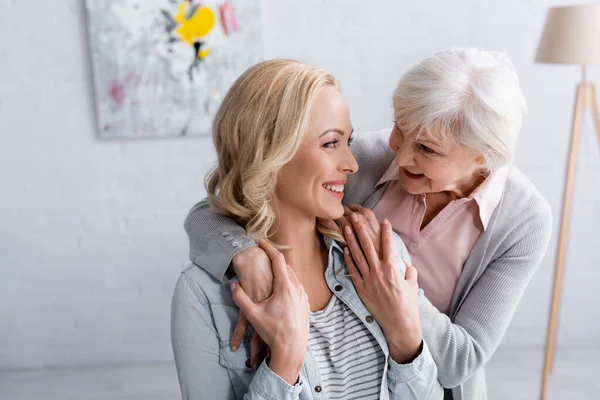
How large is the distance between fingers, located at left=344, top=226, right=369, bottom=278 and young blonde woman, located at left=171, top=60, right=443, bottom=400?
0.02 metres

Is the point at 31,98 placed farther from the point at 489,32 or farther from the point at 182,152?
the point at 489,32

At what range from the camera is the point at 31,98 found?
3432 millimetres

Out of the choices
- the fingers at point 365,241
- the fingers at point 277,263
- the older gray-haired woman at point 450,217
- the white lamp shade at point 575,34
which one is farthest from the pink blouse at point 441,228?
the white lamp shade at point 575,34

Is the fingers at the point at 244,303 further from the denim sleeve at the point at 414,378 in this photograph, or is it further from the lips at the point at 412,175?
the lips at the point at 412,175

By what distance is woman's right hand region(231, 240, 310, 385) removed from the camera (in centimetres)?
146

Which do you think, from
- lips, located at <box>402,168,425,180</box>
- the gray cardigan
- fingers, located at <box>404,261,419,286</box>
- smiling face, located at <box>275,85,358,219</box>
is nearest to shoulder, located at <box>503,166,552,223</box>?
the gray cardigan

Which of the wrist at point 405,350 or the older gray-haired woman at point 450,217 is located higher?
the older gray-haired woman at point 450,217

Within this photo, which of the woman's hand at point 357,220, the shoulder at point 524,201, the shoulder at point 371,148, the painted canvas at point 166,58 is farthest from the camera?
the painted canvas at point 166,58

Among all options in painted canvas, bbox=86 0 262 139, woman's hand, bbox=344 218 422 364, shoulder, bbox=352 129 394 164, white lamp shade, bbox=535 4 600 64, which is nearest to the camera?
woman's hand, bbox=344 218 422 364

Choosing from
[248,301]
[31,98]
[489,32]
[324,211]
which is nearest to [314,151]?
[324,211]

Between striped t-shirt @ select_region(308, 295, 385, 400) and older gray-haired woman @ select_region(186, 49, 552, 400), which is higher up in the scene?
older gray-haired woman @ select_region(186, 49, 552, 400)

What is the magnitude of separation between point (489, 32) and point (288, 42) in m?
0.99

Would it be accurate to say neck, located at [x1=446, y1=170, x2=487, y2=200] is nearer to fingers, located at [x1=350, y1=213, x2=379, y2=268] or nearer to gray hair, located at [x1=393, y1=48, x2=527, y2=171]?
gray hair, located at [x1=393, y1=48, x2=527, y2=171]

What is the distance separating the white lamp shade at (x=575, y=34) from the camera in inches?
112
